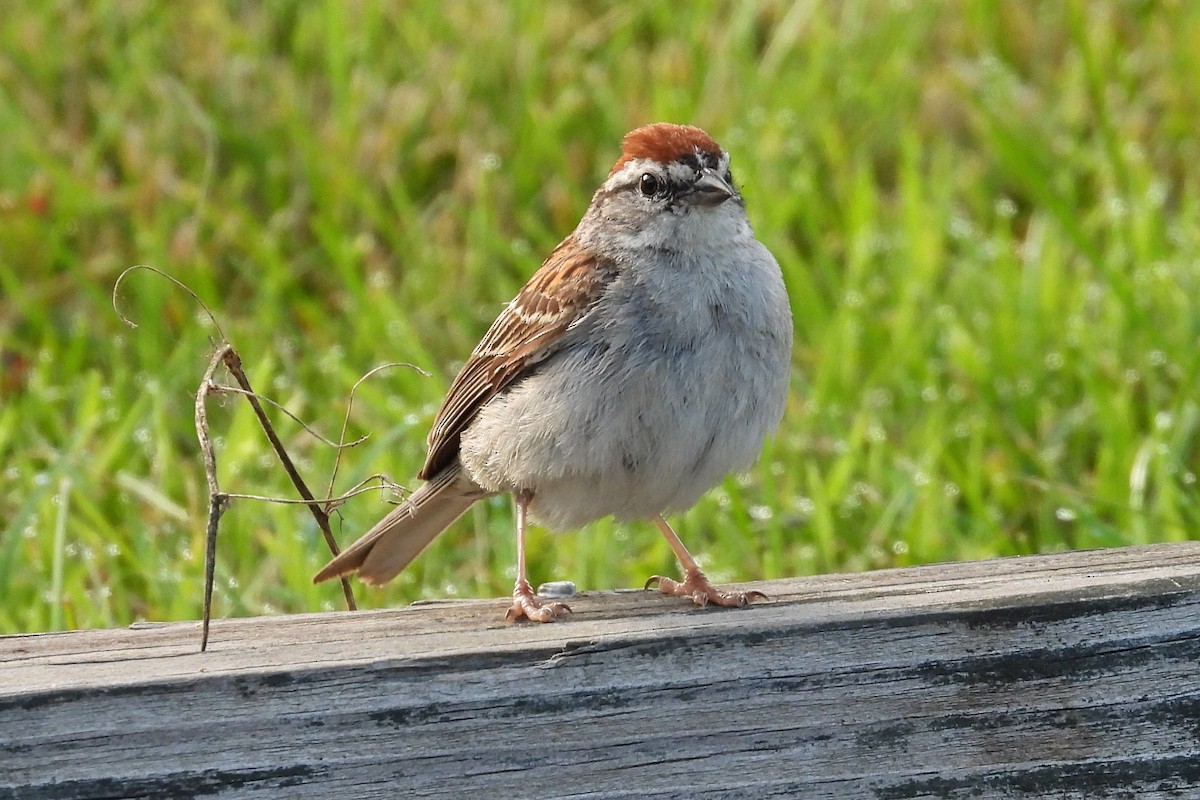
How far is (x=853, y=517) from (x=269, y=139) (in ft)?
9.50

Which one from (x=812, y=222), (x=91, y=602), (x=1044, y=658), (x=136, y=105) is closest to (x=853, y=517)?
(x=812, y=222)

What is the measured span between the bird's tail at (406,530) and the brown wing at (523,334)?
6cm

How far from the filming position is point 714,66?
6.61 meters

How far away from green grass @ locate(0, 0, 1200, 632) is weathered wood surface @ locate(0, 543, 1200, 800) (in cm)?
185

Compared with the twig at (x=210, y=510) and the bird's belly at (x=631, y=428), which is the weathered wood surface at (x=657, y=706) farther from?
the bird's belly at (x=631, y=428)

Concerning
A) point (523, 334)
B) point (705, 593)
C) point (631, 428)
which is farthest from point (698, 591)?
point (523, 334)

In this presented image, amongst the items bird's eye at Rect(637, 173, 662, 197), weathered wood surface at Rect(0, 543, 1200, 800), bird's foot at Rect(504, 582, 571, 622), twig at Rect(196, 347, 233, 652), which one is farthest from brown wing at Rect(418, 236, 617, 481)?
weathered wood surface at Rect(0, 543, 1200, 800)

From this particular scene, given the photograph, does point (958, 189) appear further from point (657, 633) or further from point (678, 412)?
point (657, 633)

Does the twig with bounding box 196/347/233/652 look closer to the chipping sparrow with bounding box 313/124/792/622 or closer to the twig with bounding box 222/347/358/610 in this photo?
the twig with bounding box 222/347/358/610

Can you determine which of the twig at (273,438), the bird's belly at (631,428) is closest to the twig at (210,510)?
the twig at (273,438)

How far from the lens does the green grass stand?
4.35 m

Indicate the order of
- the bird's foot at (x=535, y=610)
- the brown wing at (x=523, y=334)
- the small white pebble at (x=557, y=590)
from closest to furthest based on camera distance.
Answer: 1. the bird's foot at (x=535, y=610)
2. the small white pebble at (x=557, y=590)
3. the brown wing at (x=523, y=334)

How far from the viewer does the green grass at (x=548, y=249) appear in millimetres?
4348

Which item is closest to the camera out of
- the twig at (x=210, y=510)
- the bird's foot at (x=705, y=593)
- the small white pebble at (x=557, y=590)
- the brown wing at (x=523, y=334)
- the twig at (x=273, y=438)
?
the twig at (x=210, y=510)
